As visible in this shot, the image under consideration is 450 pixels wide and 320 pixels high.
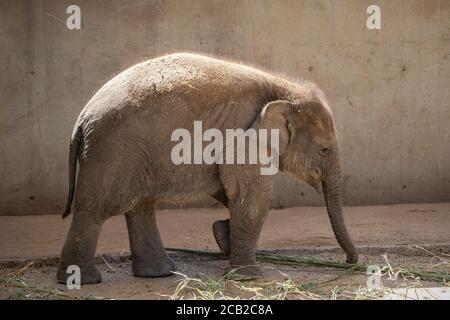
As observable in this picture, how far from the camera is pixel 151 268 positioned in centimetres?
620

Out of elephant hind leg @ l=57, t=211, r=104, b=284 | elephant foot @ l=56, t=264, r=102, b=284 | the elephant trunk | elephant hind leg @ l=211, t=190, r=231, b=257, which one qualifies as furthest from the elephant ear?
elephant foot @ l=56, t=264, r=102, b=284

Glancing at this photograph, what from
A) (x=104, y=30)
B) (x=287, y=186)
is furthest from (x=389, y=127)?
(x=104, y=30)

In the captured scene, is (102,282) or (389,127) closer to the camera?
(102,282)

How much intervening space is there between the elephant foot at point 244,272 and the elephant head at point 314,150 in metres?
0.66

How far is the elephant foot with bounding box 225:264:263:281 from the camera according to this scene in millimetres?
5914

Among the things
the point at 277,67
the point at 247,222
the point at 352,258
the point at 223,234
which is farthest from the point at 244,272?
the point at 277,67

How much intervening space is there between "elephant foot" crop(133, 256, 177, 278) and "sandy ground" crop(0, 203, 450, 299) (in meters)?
0.06

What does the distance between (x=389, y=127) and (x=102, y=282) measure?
3.99 meters

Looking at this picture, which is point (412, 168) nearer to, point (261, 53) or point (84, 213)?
point (261, 53)

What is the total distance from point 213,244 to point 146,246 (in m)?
1.03

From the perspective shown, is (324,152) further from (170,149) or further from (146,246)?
(146,246)

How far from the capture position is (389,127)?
888 centimetres

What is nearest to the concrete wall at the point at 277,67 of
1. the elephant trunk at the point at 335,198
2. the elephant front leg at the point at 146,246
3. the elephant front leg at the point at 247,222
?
the elephant front leg at the point at 146,246

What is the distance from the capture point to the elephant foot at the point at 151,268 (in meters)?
6.20
